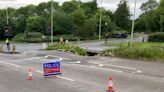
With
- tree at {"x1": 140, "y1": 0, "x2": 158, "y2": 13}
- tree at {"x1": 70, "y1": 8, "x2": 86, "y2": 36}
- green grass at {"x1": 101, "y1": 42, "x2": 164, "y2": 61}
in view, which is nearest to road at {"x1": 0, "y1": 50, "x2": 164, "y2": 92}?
green grass at {"x1": 101, "y1": 42, "x2": 164, "y2": 61}

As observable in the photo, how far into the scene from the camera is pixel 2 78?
20.5 meters

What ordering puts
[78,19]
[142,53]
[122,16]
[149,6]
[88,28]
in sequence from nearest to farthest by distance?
[142,53] → [88,28] → [78,19] → [122,16] → [149,6]

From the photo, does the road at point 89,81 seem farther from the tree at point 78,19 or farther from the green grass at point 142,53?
the tree at point 78,19

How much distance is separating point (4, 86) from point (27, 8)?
11680 cm

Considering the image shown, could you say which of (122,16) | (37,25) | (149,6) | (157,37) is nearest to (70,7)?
(37,25)

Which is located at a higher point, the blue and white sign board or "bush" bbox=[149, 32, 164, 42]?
"bush" bbox=[149, 32, 164, 42]

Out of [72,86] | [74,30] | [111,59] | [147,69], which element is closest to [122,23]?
[74,30]

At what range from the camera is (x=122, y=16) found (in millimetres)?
114125

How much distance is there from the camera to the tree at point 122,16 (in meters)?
114

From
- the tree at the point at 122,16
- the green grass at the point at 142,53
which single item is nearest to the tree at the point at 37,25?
the tree at the point at 122,16

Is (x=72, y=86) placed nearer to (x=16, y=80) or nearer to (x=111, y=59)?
(x=16, y=80)

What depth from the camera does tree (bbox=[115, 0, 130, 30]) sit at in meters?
114

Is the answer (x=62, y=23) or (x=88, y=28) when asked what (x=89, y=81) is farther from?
(x=62, y=23)

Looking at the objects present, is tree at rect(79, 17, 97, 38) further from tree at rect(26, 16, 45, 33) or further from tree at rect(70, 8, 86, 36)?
tree at rect(26, 16, 45, 33)
